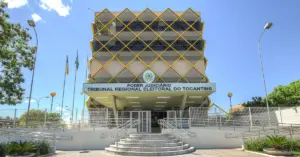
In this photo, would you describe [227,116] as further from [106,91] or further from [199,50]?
[199,50]

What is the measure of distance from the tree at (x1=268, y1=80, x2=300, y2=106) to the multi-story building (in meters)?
17.4

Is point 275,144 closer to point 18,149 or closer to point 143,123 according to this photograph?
point 143,123

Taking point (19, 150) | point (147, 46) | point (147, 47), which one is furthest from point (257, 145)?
point (147, 47)

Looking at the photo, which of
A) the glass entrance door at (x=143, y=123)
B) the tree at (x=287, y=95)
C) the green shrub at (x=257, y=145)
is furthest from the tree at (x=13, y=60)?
the tree at (x=287, y=95)

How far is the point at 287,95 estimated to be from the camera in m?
40.2

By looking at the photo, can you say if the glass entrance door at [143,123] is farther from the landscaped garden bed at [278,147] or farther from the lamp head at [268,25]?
the lamp head at [268,25]

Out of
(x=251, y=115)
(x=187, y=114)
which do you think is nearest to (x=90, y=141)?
(x=187, y=114)

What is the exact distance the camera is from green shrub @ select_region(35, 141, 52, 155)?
13.1m

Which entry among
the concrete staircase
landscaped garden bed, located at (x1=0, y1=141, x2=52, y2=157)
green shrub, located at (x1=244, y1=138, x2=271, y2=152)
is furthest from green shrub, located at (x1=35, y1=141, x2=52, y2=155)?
green shrub, located at (x1=244, y1=138, x2=271, y2=152)

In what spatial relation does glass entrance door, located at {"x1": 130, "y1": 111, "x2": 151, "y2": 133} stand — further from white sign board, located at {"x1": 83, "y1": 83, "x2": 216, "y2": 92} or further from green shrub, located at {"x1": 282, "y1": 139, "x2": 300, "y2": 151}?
green shrub, located at {"x1": 282, "y1": 139, "x2": 300, "y2": 151}

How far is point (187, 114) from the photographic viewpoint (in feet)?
64.5

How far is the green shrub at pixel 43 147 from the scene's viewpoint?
13.1 meters

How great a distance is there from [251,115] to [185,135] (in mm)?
7227

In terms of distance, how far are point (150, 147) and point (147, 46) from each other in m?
22.9
